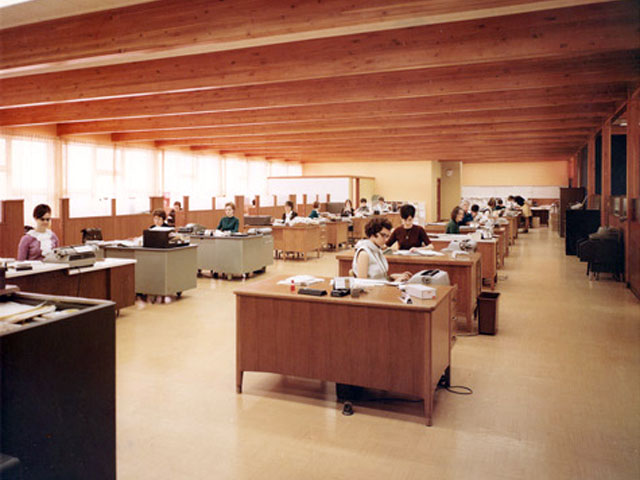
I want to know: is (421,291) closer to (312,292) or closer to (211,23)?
(312,292)

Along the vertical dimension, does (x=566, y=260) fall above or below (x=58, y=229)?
below

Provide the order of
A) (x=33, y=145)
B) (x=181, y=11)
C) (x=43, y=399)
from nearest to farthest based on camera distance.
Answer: (x=43, y=399)
(x=181, y=11)
(x=33, y=145)

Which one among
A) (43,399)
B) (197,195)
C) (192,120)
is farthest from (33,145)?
(43,399)

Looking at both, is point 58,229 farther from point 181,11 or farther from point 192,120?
point 181,11

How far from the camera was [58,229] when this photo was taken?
916 centimetres

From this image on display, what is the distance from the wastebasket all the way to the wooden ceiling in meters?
2.71

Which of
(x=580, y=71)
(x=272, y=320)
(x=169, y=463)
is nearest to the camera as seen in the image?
(x=169, y=463)

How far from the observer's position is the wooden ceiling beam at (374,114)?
9875 mm

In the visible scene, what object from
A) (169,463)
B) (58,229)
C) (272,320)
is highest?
(58,229)

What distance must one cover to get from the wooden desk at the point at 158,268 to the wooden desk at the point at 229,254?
1599 millimetres

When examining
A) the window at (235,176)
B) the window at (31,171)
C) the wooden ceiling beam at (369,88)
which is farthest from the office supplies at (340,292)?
the window at (235,176)

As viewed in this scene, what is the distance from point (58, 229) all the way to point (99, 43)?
173 inches

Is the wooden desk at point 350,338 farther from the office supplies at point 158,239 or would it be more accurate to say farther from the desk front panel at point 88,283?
the office supplies at point 158,239

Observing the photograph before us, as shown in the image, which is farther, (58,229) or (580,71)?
(58,229)
